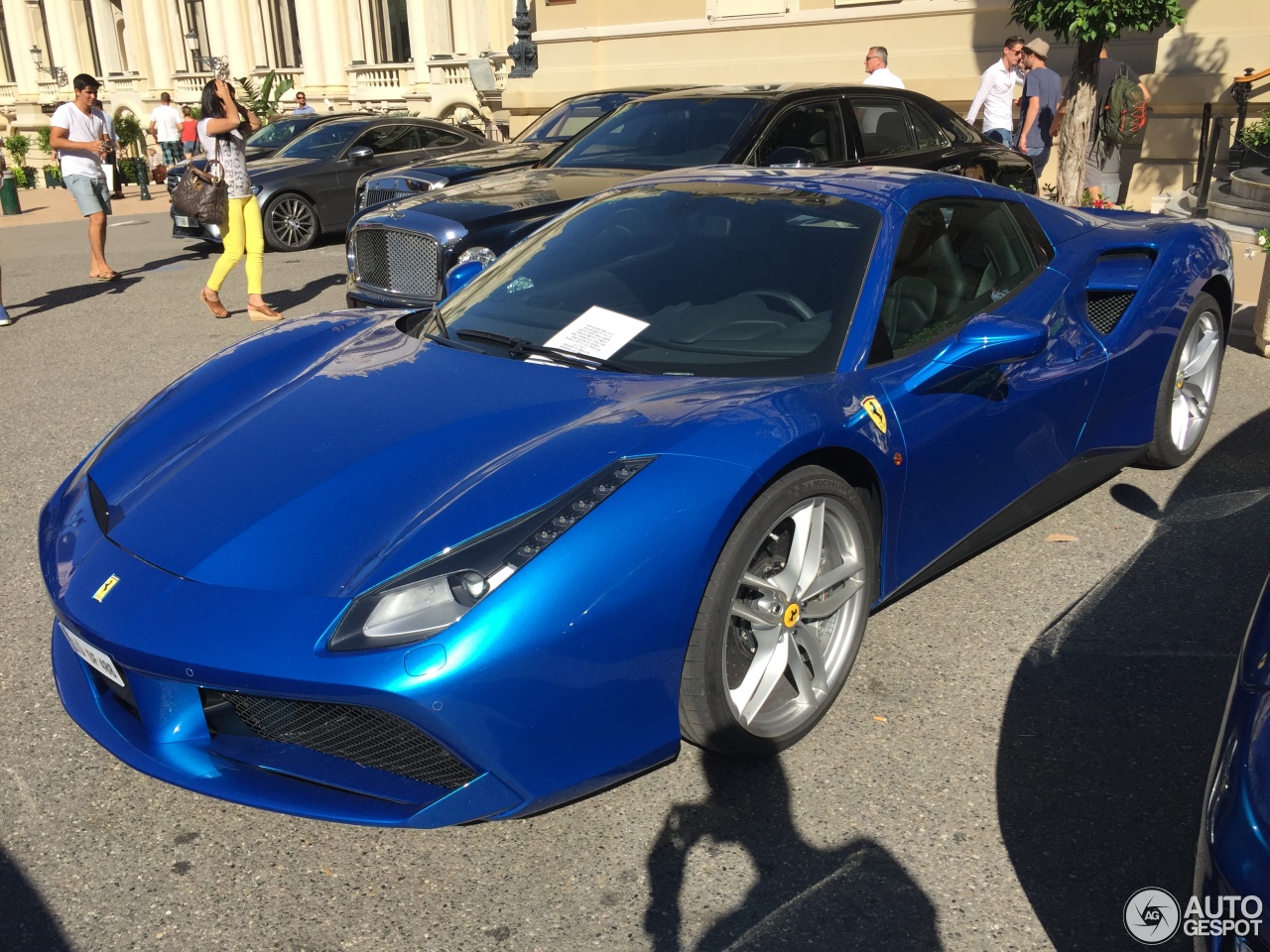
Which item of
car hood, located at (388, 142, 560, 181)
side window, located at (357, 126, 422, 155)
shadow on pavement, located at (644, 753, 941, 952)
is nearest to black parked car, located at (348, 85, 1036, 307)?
car hood, located at (388, 142, 560, 181)

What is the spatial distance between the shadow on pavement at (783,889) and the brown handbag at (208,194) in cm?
679

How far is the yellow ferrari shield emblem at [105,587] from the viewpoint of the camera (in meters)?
2.52

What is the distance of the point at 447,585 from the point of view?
2320 mm

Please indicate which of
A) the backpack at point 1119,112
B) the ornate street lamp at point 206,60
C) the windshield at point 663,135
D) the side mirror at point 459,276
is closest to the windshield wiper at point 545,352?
the side mirror at point 459,276

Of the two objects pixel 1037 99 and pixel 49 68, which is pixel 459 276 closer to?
pixel 1037 99

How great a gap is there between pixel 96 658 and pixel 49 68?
51122mm

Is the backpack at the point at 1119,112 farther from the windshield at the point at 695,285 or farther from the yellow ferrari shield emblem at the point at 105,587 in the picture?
the yellow ferrari shield emblem at the point at 105,587

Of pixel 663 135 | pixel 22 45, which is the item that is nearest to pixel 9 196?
pixel 663 135

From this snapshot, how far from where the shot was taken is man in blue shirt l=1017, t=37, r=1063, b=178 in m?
10.7

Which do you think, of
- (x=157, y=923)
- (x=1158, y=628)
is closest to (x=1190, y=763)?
(x=1158, y=628)

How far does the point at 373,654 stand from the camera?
2.22 metres

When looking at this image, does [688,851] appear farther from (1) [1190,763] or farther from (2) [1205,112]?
(2) [1205,112]

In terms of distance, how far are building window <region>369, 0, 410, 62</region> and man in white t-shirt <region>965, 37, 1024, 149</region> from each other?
80.5ft

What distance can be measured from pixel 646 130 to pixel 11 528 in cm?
477
